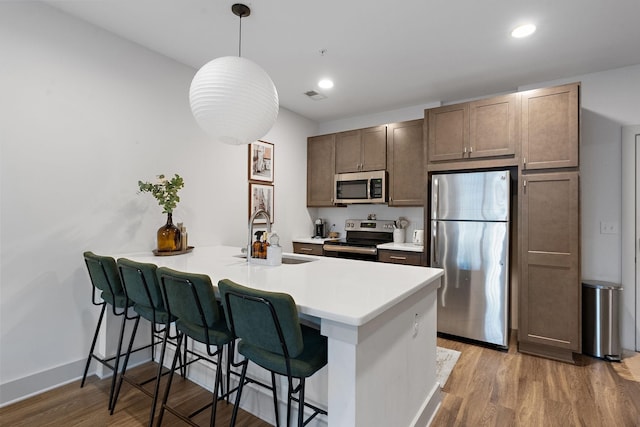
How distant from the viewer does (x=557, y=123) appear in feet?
9.05

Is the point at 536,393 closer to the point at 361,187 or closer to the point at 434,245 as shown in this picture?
the point at 434,245

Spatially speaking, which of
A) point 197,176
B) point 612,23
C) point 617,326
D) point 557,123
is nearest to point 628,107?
point 557,123

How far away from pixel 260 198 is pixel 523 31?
2.95 meters

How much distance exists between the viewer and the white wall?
2023mm

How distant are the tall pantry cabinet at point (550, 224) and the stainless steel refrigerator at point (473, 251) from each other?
179mm

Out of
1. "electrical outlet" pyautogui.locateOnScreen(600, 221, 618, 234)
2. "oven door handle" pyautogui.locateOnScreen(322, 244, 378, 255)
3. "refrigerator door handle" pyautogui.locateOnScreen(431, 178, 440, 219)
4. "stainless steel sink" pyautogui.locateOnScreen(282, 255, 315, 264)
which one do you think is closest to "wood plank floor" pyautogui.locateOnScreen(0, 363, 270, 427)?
"stainless steel sink" pyautogui.locateOnScreen(282, 255, 315, 264)

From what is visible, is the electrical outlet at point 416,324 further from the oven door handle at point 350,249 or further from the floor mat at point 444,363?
the oven door handle at point 350,249

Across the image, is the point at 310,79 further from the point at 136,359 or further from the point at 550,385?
the point at 550,385

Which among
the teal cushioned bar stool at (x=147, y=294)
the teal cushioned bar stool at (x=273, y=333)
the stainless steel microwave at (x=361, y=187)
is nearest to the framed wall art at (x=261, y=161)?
the stainless steel microwave at (x=361, y=187)

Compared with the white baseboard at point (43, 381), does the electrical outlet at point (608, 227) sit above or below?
above

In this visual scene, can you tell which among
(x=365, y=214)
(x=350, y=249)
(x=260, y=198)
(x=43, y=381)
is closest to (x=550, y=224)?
(x=350, y=249)

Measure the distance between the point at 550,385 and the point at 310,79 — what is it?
338 centimetres

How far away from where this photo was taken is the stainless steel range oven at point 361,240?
12.5 ft

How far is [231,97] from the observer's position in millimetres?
1611
